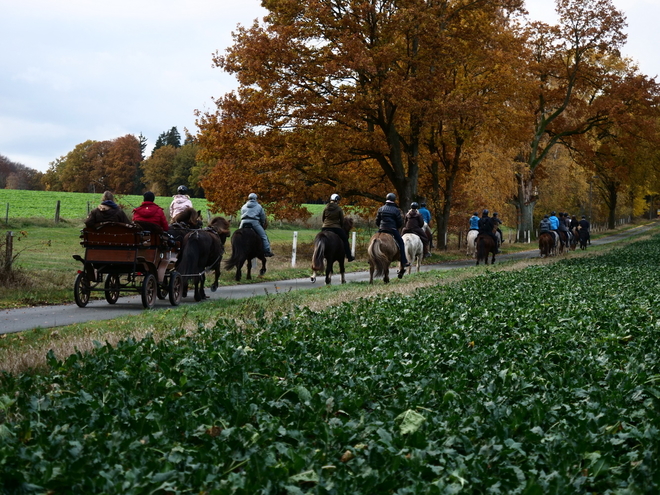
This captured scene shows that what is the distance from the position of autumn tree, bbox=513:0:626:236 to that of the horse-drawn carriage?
118 feet

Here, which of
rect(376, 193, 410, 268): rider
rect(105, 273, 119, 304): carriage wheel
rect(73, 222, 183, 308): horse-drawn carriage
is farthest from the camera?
rect(376, 193, 410, 268): rider

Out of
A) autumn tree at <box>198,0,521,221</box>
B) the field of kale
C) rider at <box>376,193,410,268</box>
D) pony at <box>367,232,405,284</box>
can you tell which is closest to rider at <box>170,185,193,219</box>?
pony at <box>367,232,405,284</box>

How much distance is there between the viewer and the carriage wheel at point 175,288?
1460 cm

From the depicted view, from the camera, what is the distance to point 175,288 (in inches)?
585

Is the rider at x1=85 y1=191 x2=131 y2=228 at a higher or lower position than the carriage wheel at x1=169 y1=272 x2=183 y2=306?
higher

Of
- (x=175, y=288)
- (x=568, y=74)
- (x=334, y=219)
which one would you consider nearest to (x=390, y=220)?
(x=334, y=219)

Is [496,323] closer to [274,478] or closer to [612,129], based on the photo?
[274,478]

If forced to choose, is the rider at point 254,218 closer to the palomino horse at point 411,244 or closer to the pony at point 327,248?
the pony at point 327,248

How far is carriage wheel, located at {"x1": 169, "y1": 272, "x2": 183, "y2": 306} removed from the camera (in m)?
14.6

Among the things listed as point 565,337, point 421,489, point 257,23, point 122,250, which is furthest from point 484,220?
point 421,489

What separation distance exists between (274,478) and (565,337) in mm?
5659

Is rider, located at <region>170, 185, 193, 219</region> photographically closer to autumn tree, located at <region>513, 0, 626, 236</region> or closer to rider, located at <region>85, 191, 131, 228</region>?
rider, located at <region>85, 191, 131, 228</region>

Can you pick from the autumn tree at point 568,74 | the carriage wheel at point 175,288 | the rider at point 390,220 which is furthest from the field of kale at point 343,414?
the autumn tree at point 568,74

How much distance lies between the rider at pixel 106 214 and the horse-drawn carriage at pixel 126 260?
274 mm
